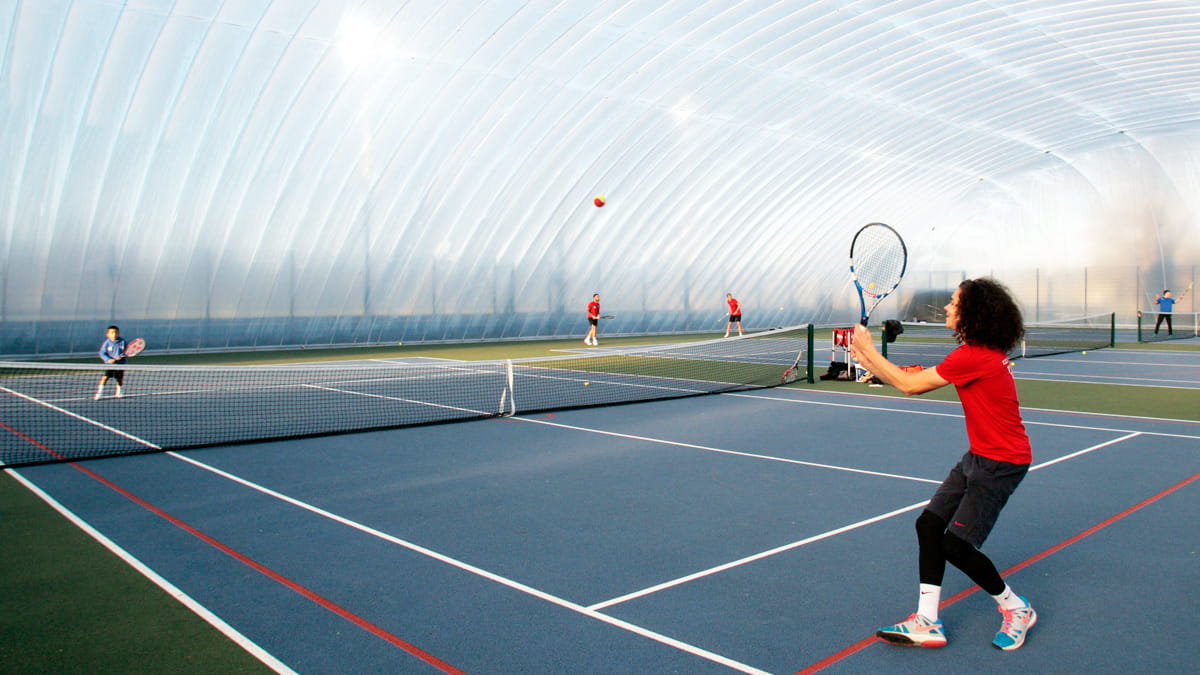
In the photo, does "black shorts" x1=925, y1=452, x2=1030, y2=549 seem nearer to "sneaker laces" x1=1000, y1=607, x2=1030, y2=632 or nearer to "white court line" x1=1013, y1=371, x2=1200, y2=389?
"sneaker laces" x1=1000, y1=607, x2=1030, y2=632

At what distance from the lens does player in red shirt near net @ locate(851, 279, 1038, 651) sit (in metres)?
3.39

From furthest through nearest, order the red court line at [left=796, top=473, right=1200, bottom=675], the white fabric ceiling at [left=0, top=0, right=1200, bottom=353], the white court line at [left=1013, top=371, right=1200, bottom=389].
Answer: the white fabric ceiling at [left=0, top=0, right=1200, bottom=353] → the white court line at [left=1013, top=371, right=1200, bottom=389] → the red court line at [left=796, top=473, right=1200, bottom=675]

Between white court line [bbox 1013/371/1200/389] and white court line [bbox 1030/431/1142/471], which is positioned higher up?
white court line [bbox 1013/371/1200/389]

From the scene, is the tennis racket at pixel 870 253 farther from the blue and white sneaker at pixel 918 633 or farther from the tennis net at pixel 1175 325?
the tennis net at pixel 1175 325

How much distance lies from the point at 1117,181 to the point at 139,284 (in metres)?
34.8

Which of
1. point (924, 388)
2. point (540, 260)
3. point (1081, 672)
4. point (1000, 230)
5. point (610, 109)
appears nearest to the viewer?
point (1081, 672)

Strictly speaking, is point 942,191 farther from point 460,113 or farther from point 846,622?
point 846,622

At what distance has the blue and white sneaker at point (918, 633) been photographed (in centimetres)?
342

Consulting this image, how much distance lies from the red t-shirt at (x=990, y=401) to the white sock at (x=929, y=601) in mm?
580

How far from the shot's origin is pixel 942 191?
116ft

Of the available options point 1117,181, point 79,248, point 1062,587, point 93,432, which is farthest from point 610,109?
point 1117,181

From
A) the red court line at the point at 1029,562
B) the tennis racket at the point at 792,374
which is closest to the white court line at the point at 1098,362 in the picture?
the tennis racket at the point at 792,374

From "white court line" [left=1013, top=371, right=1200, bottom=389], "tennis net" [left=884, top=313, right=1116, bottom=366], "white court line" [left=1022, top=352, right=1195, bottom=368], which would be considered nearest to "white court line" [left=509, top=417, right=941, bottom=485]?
"tennis net" [left=884, top=313, right=1116, bottom=366]

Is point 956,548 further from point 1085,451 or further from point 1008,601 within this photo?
point 1085,451
